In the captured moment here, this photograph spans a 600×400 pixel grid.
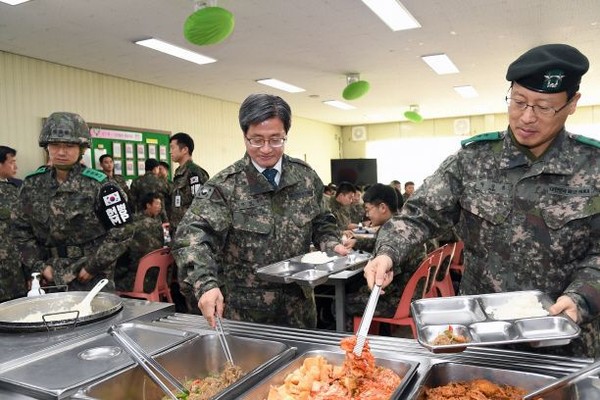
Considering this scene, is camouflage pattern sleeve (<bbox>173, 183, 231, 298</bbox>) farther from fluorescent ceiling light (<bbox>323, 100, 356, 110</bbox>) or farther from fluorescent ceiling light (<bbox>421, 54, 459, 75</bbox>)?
fluorescent ceiling light (<bbox>323, 100, 356, 110</bbox>)

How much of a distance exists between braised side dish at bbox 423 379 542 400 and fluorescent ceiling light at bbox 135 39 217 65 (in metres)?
5.25

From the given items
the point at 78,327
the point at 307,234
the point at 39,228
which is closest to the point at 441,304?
the point at 307,234

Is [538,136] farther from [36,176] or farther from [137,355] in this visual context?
[36,176]

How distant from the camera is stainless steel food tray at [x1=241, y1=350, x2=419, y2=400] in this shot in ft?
3.67

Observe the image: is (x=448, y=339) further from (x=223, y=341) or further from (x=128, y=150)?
(x=128, y=150)

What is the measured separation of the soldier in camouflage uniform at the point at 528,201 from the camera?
1409mm

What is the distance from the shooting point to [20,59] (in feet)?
19.1

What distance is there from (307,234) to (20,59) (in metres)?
5.46

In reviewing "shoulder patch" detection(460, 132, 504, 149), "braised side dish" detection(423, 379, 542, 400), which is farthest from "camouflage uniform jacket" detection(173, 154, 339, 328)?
"braised side dish" detection(423, 379, 542, 400)

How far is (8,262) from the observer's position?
154 inches

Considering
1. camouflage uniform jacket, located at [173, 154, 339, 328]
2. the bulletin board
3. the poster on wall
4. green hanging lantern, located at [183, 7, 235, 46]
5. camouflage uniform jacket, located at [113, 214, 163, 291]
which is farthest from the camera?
the poster on wall

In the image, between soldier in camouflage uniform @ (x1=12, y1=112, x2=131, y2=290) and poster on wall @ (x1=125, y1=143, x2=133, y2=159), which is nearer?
soldier in camouflage uniform @ (x1=12, y1=112, x2=131, y2=290)

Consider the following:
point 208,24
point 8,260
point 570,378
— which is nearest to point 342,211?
point 208,24

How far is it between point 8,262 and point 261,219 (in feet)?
9.95
